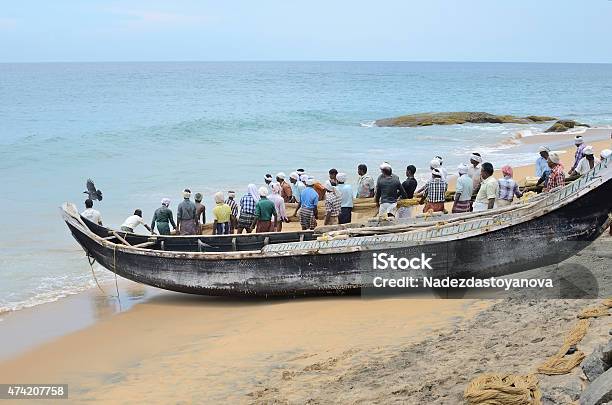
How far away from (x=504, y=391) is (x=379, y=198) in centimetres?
615

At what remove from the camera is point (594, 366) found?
563 centimetres

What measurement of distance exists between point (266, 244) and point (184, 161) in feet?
59.6

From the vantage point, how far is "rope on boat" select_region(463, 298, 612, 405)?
18.5 feet

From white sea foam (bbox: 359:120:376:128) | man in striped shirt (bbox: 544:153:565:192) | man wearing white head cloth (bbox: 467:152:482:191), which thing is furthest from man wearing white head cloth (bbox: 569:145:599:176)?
white sea foam (bbox: 359:120:376:128)

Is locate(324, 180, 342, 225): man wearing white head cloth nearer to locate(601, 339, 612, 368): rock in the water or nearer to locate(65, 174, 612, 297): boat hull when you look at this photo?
locate(65, 174, 612, 297): boat hull

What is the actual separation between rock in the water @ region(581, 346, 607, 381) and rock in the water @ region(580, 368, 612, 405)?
292mm

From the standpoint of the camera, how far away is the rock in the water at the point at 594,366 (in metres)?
5.57

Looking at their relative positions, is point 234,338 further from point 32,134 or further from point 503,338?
point 32,134

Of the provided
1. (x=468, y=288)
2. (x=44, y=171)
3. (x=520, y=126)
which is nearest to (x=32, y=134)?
(x=44, y=171)

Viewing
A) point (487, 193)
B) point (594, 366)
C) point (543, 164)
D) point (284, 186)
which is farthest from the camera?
point (284, 186)

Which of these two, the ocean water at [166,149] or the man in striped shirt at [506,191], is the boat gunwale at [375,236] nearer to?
the man in striped shirt at [506,191]

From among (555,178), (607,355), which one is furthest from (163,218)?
(607,355)

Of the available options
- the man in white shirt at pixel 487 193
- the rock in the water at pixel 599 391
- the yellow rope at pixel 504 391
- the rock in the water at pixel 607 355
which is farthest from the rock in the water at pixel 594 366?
the man in white shirt at pixel 487 193

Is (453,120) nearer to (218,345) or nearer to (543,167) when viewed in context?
(543,167)
